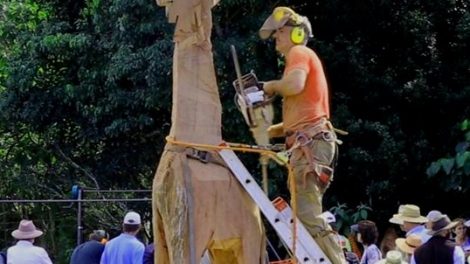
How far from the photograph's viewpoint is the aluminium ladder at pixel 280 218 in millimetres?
7266

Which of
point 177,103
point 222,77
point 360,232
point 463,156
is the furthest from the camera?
point 222,77

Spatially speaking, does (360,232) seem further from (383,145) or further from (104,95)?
(104,95)

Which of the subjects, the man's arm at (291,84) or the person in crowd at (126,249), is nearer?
the man's arm at (291,84)

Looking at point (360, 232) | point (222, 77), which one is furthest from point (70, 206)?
point (360, 232)

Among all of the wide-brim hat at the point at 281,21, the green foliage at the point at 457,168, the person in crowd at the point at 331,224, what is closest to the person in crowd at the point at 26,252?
the person in crowd at the point at 331,224

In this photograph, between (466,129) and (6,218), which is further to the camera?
(6,218)

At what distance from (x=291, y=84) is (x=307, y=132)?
33 cm

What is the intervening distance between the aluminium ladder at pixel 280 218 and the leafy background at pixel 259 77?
27.2 ft

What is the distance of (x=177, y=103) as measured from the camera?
726 centimetres

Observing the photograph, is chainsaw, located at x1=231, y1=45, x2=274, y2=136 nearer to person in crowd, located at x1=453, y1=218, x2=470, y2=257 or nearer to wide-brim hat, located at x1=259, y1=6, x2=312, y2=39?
wide-brim hat, located at x1=259, y1=6, x2=312, y2=39

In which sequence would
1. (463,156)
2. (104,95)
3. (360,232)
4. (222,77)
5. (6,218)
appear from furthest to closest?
(6,218), (104,95), (222,77), (463,156), (360,232)

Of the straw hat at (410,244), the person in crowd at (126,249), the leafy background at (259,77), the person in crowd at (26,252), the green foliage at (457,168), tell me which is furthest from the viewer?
the leafy background at (259,77)

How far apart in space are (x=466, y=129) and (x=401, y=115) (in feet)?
6.10

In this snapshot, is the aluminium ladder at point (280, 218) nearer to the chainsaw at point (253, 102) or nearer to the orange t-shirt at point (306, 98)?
the chainsaw at point (253, 102)
